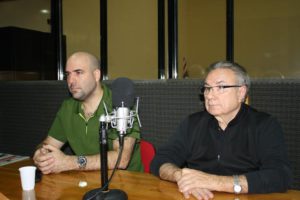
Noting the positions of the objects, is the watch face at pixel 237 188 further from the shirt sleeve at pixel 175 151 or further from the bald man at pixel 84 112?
the bald man at pixel 84 112

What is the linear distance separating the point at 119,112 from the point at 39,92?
2295 millimetres

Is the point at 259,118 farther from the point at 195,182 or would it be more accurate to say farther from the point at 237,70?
the point at 195,182

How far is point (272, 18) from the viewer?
595 centimetres

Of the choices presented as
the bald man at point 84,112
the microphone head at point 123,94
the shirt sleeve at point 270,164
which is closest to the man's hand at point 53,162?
the bald man at point 84,112

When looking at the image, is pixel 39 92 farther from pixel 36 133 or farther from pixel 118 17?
pixel 118 17

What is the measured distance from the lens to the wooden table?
1.41 metres

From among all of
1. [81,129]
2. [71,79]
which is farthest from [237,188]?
[71,79]

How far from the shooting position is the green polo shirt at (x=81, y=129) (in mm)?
2258

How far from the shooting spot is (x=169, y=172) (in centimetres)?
167

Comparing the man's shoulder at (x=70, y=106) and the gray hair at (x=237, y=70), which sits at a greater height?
the gray hair at (x=237, y=70)

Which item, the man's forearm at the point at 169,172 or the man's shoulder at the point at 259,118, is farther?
the man's shoulder at the point at 259,118

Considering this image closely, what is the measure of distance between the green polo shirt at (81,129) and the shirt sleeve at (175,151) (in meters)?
0.27

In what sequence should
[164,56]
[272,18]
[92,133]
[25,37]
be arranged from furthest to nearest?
[272,18] → [25,37] → [164,56] → [92,133]

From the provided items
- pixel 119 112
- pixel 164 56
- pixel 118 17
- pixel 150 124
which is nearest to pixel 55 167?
pixel 119 112
